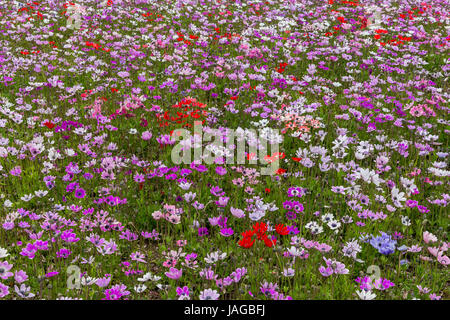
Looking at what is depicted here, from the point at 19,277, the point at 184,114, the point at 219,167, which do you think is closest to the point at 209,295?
the point at 19,277

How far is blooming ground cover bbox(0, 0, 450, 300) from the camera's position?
302 cm

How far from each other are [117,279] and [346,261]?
1.98 m

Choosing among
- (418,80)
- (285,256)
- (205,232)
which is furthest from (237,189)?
(418,80)

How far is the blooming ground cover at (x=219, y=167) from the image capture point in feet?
9.89

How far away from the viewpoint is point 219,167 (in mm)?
3988

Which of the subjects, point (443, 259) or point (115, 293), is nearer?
point (115, 293)

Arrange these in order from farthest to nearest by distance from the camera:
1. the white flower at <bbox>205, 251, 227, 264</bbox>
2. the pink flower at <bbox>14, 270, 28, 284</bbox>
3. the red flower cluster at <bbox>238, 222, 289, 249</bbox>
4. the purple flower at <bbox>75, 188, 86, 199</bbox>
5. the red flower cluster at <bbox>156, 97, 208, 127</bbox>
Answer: the red flower cluster at <bbox>156, 97, 208, 127</bbox> → the purple flower at <bbox>75, 188, 86, 199</bbox> → the white flower at <bbox>205, 251, 227, 264</bbox> → the red flower cluster at <bbox>238, 222, 289, 249</bbox> → the pink flower at <bbox>14, 270, 28, 284</bbox>

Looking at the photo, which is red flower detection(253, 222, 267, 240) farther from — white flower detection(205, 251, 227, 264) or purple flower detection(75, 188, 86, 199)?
purple flower detection(75, 188, 86, 199)

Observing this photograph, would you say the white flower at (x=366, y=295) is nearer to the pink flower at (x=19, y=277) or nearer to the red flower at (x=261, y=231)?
the red flower at (x=261, y=231)

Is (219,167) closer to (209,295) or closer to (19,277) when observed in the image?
(209,295)

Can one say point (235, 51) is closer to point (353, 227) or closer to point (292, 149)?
point (292, 149)

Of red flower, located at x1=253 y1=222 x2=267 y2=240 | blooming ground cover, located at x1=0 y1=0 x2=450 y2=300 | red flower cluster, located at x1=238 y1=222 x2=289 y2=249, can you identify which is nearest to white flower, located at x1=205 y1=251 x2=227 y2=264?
blooming ground cover, located at x1=0 y1=0 x2=450 y2=300

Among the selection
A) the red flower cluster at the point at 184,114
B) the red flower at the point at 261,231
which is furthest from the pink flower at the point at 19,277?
the red flower cluster at the point at 184,114

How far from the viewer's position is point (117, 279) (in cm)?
A: 314
